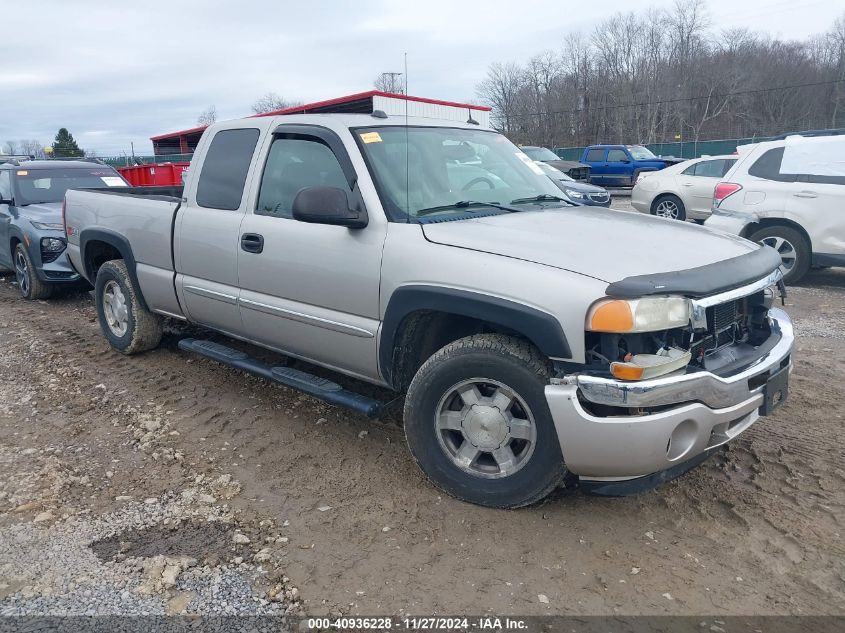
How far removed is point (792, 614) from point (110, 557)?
9.27 ft

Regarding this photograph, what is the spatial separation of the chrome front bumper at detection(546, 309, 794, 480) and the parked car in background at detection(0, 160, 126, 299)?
6775 millimetres

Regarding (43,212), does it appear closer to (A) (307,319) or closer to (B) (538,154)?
(A) (307,319)

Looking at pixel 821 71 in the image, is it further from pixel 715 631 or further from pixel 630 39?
pixel 715 631

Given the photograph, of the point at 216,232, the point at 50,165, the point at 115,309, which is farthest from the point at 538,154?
the point at 216,232

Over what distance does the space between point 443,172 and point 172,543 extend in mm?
2450

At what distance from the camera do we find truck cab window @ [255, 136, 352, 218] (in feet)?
13.1

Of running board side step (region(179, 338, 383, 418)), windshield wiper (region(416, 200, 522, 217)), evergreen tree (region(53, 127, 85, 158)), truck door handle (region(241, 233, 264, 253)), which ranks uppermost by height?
evergreen tree (region(53, 127, 85, 158))

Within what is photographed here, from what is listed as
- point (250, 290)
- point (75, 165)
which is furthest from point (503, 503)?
point (75, 165)

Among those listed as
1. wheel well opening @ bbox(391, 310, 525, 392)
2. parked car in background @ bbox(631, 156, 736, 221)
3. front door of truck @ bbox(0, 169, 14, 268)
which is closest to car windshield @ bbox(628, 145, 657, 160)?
parked car in background @ bbox(631, 156, 736, 221)

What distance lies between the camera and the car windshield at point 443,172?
12.3 feet

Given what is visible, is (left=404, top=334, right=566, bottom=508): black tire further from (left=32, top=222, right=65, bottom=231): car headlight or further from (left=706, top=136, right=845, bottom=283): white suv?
(left=32, top=222, right=65, bottom=231): car headlight

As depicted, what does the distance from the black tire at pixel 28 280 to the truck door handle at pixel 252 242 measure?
5.22 meters

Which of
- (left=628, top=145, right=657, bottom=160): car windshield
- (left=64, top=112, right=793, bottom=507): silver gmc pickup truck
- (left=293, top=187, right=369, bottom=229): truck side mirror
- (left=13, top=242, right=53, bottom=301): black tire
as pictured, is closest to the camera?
(left=64, top=112, right=793, bottom=507): silver gmc pickup truck

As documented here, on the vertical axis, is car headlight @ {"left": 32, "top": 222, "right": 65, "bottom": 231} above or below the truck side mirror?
below
